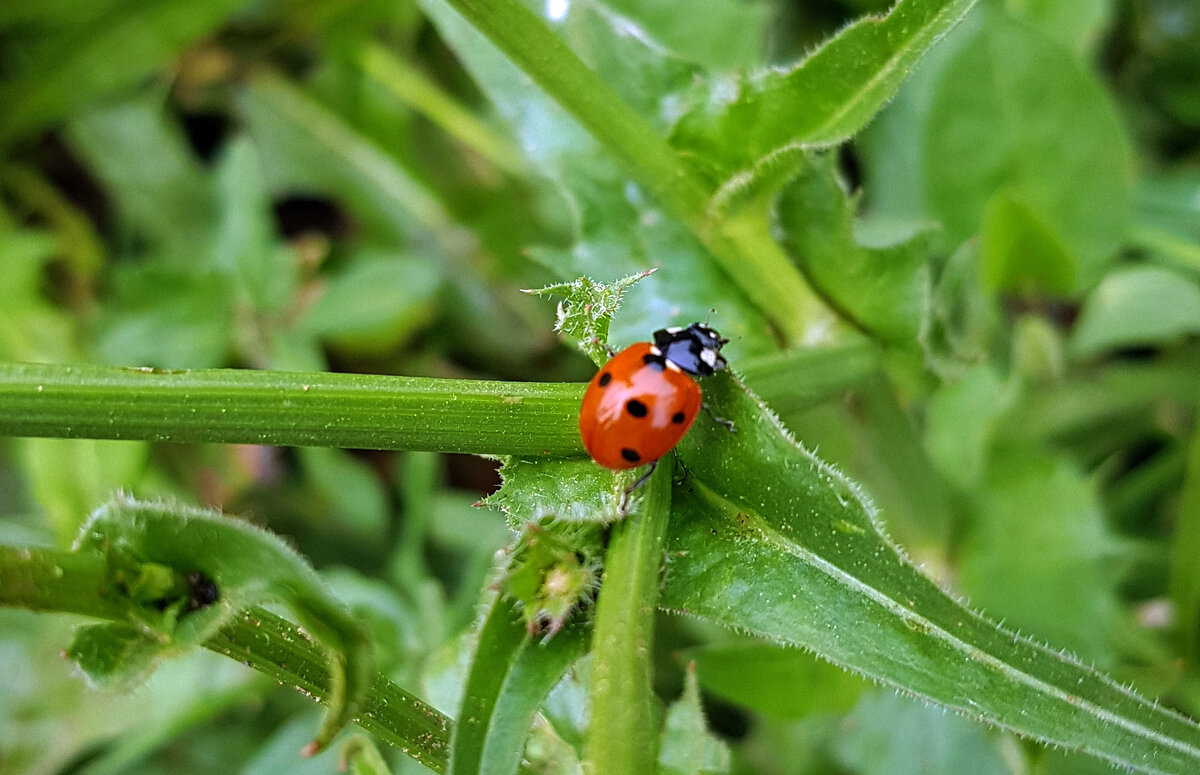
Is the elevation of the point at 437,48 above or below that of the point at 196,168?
above

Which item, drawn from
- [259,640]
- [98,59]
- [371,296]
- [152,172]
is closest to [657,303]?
[259,640]

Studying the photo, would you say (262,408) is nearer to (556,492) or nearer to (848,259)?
(556,492)

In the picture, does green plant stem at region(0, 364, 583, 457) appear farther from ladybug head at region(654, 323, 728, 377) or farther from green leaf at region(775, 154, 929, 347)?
green leaf at region(775, 154, 929, 347)


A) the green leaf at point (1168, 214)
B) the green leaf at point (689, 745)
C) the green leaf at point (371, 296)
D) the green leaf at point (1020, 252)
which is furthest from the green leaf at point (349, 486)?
the green leaf at point (1168, 214)

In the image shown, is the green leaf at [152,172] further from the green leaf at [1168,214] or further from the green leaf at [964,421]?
the green leaf at [1168,214]

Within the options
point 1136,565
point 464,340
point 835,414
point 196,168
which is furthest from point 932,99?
point 196,168

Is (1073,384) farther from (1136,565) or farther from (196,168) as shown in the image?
(196,168)
